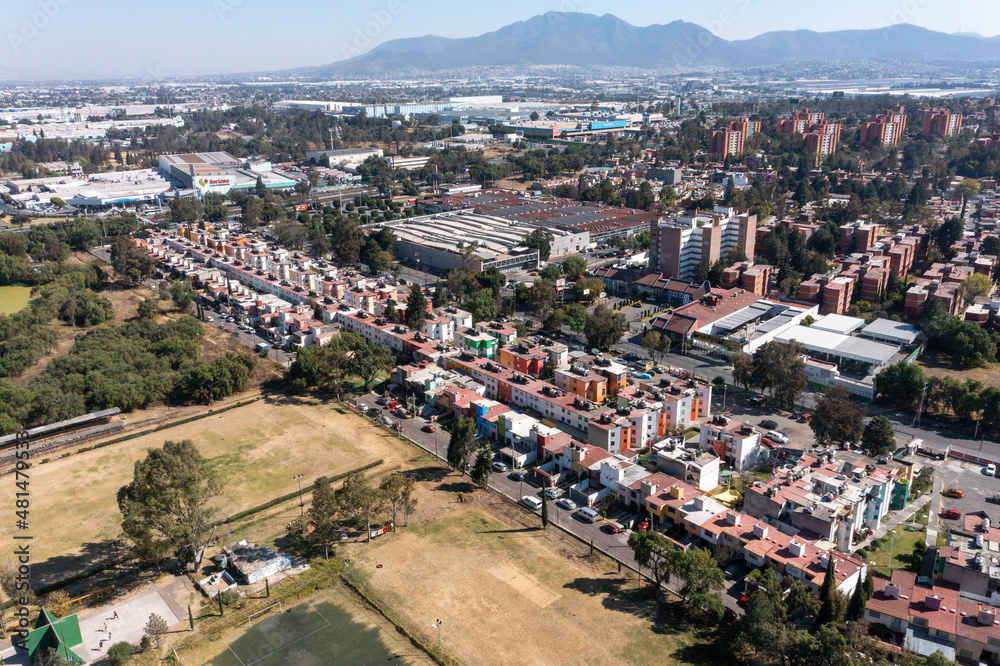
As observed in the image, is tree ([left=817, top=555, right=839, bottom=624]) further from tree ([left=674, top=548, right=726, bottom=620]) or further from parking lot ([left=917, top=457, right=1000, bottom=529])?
parking lot ([left=917, top=457, right=1000, bottom=529])

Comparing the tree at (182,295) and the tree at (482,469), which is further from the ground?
the tree at (182,295)

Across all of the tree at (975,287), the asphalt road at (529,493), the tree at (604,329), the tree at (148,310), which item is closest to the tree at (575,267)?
the tree at (604,329)

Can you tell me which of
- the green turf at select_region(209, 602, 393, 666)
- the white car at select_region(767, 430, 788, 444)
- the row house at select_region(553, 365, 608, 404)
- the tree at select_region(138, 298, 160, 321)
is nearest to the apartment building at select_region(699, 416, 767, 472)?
the white car at select_region(767, 430, 788, 444)

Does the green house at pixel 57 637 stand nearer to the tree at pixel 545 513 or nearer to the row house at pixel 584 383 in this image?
the tree at pixel 545 513

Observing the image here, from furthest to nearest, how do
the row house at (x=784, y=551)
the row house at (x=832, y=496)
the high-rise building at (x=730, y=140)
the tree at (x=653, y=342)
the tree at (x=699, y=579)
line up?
the high-rise building at (x=730, y=140) → the tree at (x=653, y=342) → the row house at (x=832, y=496) → the row house at (x=784, y=551) → the tree at (x=699, y=579)

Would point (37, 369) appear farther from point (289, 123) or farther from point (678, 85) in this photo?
point (678, 85)

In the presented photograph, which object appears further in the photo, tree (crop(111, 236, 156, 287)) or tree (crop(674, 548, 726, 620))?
tree (crop(111, 236, 156, 287))
